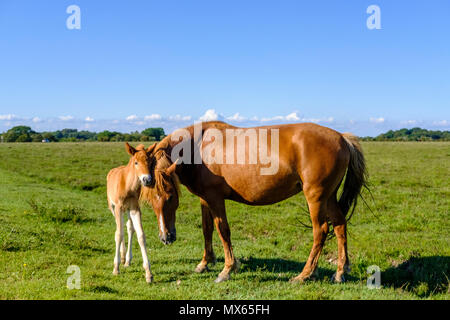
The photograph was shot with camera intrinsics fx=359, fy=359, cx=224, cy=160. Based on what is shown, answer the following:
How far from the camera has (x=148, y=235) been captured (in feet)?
31.5

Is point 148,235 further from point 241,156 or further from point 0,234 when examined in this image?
point 241,156

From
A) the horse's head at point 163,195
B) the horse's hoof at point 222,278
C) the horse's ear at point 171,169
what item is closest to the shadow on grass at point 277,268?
the horse's hoof at point 222,278

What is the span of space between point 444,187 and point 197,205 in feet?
37.0

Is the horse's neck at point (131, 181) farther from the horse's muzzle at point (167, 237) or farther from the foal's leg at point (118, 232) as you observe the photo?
the horse's muzzle at point (167, 237)

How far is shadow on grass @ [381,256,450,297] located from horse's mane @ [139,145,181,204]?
4.17 meters

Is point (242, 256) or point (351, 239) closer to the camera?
point (242, 256)

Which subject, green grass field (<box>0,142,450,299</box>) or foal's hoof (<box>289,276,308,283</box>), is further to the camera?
foal's hoof (<box>289,276,308,283</box>)

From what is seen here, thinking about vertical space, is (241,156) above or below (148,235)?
above

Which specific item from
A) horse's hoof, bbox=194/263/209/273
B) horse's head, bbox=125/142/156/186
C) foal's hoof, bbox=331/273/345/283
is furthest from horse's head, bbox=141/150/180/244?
foal's hoof, bbox=331/273/345/283

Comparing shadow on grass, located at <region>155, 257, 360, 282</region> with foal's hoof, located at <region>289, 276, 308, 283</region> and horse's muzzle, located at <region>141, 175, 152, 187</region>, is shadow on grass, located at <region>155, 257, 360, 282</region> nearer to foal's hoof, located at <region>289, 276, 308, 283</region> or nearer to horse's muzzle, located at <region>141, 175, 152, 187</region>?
foal's hoof, located at <region>289, 276, 308, 283</region>

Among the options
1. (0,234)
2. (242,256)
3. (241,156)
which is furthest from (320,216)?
(0,234)

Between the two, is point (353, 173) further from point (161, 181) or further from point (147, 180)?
point (147, 180)

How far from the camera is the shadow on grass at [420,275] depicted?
6.34 metres

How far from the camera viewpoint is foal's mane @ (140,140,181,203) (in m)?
5.36
